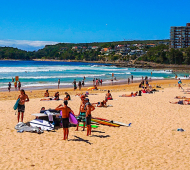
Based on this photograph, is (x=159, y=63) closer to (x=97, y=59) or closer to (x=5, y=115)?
(x=97, y=59)

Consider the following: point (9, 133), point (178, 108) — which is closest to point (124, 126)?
point (9, 133)

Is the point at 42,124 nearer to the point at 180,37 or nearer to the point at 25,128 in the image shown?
the point at 25,128

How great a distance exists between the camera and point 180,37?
133 m

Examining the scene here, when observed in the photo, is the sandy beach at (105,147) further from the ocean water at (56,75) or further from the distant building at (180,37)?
the distant building at (180,37)

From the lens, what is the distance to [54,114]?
9281 millimetres

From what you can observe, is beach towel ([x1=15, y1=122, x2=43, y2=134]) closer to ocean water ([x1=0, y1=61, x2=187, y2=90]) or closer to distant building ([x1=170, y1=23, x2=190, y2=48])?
ocean water ([x1=0, y1=61, x2=187, y2=90])

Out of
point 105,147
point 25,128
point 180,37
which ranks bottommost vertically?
point 105,147

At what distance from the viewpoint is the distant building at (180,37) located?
13275 cm

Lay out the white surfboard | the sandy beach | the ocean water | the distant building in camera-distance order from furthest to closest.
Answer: the distant building → the ocean water → the white surfboard → the sandy beach

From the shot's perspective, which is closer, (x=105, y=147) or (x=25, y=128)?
(x=105, y=147)

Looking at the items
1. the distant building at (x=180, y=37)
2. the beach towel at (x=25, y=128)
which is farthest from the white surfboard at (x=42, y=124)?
the distant building at (x=180, y=37)

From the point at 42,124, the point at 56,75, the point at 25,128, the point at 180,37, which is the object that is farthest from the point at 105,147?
the point at 180,37

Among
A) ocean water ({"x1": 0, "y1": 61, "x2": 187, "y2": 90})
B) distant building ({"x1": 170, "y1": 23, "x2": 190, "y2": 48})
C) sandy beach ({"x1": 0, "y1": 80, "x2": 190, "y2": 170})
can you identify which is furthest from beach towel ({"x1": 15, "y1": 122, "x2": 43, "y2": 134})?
distant building ({"x1": 170, "y1": 23, "x2": 190, "y2": 48})

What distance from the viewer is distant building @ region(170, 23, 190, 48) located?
132750mm
